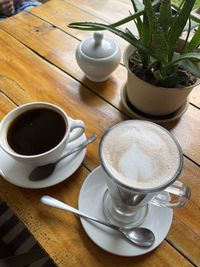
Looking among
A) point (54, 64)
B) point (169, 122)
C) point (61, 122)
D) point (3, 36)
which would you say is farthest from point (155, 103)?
point (3, 36)

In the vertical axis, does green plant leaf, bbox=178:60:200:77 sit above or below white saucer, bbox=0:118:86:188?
above

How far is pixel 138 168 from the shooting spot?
1.26 ft

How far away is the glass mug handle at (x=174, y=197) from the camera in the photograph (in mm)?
406

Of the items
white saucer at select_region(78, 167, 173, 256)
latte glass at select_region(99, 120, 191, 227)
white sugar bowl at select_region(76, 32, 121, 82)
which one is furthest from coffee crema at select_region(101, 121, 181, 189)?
white sugar bowl at select_region(76, 32, 121, 82)

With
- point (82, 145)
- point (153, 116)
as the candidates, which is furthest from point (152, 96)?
point (82, 145)

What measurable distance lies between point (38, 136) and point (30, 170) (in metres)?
0.06

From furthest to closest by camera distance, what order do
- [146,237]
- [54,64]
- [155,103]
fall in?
[54,64]
[155,103]
[146,237]

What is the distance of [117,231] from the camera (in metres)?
0.43

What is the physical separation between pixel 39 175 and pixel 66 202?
0.21 feet

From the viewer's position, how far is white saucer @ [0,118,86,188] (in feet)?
1.54

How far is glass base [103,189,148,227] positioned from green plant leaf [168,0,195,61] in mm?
271

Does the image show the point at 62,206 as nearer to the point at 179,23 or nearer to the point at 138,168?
the point at 138,168

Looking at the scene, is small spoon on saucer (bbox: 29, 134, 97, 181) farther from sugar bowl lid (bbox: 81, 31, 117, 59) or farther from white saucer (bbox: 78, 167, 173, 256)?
sugar bowl lid (bbox: 81, 31, 117, 59)

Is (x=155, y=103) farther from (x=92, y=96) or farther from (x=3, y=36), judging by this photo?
(x=3, y=36)
